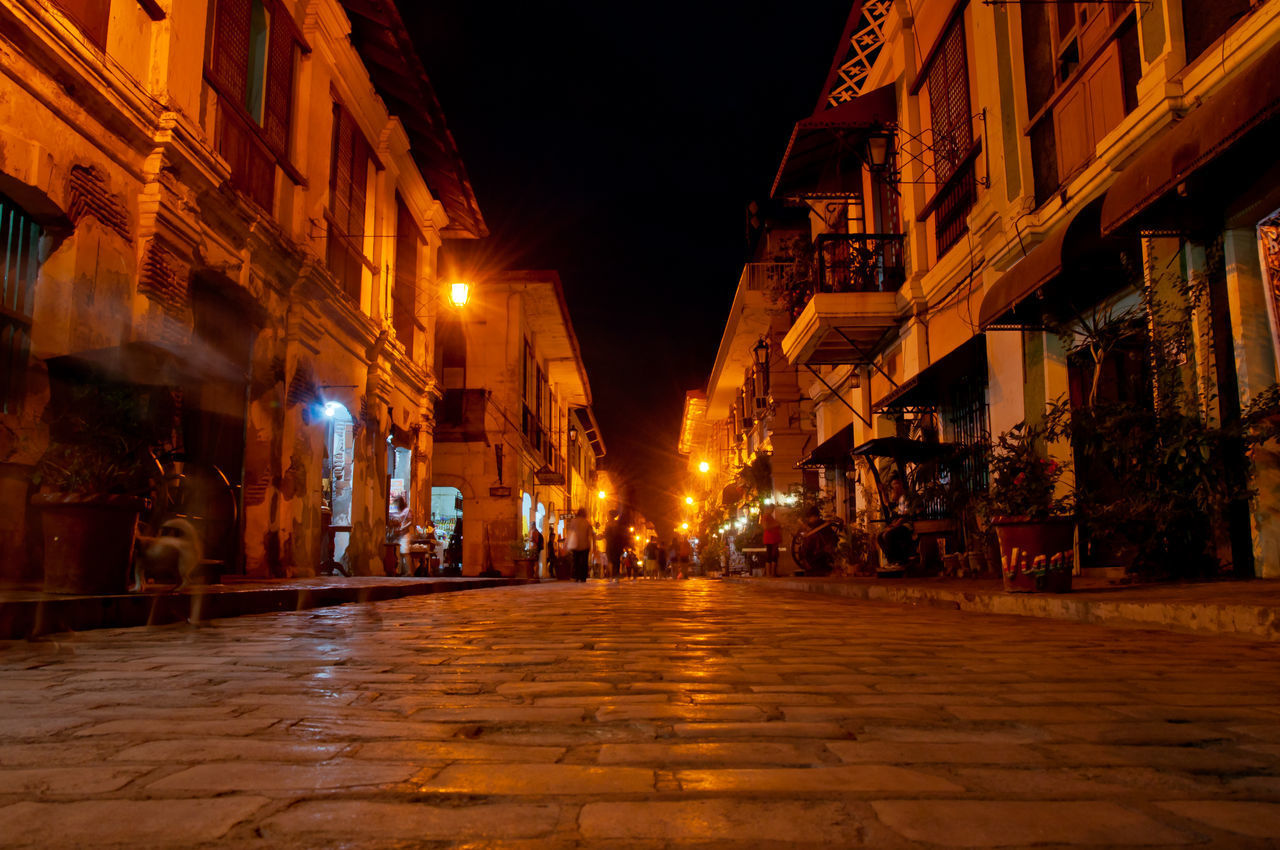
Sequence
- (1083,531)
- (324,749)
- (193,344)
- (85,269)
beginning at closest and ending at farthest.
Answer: (324,749) < (85,269) < (1083,531) < (193,344)

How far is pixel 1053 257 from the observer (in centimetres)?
812

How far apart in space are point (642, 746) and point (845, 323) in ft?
43.9

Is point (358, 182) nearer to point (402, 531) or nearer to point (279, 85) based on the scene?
point (279, 85)

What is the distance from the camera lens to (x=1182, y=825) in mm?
1631

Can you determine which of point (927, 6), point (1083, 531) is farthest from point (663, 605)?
point (927, 6)

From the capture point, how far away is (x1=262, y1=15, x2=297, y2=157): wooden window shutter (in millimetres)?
12523

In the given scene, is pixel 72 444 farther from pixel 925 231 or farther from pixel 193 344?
pixel 925 231

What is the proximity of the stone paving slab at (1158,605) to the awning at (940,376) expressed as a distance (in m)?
4.24

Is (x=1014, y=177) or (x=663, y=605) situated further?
(x=1014, y=177)

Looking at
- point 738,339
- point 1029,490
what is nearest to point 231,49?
point 1029,490

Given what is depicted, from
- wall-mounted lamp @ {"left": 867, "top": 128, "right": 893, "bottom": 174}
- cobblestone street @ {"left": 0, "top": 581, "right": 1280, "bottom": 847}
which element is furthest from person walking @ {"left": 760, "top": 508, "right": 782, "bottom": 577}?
cobblestone street @ {"left": 0, "top": 581, "right": 1280, "bottom": 847}

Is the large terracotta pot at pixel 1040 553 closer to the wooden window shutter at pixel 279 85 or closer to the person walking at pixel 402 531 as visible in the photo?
the wooden window shutter at pixel 279 85

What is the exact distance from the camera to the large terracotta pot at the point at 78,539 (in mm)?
6016

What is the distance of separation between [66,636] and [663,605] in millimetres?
5649
